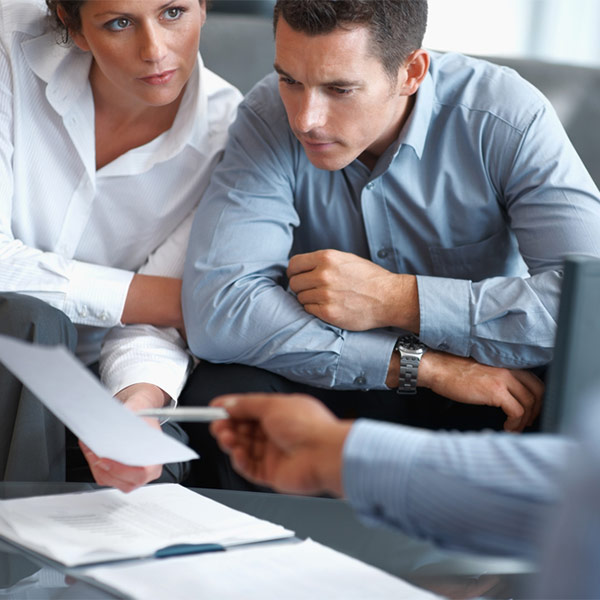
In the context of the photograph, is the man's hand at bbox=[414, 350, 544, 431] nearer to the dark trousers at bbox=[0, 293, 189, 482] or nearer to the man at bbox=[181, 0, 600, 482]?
the man at bbox=[181, 0, 600, 482]

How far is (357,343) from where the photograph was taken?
4.53 ft

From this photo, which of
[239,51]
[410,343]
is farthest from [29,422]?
[239,51]

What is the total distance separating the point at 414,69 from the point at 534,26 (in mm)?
1713

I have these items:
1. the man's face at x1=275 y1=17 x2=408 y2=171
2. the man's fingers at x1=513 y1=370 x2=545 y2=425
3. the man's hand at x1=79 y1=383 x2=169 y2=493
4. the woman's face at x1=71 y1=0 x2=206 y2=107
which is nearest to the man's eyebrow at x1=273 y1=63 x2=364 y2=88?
the man's face at x1=275 y1=17 x2=408 y2=171

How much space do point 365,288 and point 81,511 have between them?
1.93 feet

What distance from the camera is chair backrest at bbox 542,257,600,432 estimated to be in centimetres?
75

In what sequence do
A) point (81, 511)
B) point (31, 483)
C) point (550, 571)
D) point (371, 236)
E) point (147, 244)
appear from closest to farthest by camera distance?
point (550, 571) → point (81, 511) → point (31, 483) → point (371, 236) → point (147, 244)

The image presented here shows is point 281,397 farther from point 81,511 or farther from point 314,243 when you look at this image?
point 314,243

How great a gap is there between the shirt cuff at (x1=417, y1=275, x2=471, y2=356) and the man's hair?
34 centimetres

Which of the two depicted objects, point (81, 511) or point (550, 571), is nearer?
point (550, 571)

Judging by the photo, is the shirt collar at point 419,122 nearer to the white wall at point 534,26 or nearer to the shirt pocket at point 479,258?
the shirt pocket at point 479,258

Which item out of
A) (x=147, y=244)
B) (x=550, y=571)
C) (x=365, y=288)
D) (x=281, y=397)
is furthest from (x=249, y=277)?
(x=550, y=571)

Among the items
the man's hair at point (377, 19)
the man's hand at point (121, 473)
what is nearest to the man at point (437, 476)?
the man's hand at point (121, 473)

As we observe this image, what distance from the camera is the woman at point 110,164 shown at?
1.46m
